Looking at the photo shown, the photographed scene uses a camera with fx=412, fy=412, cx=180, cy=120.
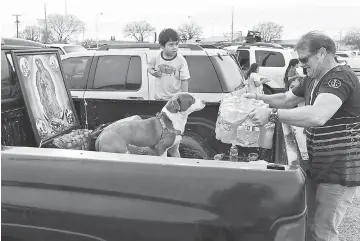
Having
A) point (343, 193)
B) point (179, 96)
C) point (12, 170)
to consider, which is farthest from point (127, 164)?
point (343, 193)

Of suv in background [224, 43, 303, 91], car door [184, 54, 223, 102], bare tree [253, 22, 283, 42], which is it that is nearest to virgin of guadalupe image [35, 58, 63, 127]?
car door [184, 54, 223, 102]

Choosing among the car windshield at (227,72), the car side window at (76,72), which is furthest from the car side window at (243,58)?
the car side window at (76,72)

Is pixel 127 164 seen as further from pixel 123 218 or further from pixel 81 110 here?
pixel 81 110

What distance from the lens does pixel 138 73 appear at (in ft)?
21.6

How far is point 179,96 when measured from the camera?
3.10 m

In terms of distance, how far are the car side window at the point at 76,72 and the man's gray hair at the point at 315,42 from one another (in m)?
4.80

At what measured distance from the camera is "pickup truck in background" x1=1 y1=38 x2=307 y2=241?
1.83 meters

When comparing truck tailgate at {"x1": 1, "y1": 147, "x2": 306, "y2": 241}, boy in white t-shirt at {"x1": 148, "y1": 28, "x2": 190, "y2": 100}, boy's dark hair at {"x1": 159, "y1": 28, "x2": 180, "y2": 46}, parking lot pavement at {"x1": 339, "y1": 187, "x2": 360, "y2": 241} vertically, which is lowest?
parking lot pavement at {"x1": 339, "y1": 187, "x2": 360, "y2": 241}

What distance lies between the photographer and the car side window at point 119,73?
6.59m

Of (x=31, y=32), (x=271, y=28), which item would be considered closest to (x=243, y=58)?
(x=31, y=32)

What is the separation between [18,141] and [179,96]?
1.22m

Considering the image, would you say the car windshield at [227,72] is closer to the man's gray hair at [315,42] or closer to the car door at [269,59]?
the man's gray hair at [315,42]

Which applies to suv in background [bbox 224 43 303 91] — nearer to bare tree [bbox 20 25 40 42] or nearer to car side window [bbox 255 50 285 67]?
car side window [bbox 255 50 285 67]

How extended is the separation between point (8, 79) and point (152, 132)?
1101mm
